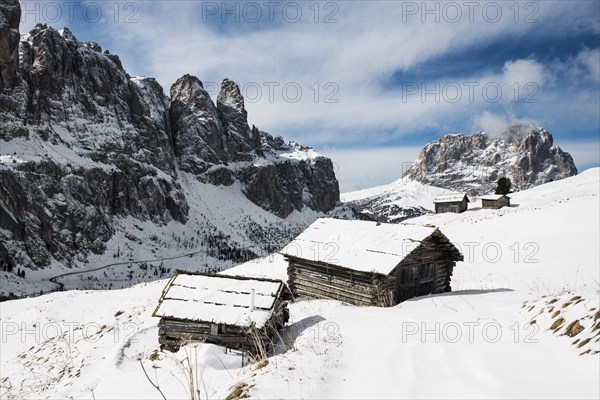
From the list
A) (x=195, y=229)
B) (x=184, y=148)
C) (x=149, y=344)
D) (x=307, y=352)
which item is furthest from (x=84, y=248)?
(x=307, y=352)

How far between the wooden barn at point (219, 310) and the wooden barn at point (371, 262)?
5690 mm

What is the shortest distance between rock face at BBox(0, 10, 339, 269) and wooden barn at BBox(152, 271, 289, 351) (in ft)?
254

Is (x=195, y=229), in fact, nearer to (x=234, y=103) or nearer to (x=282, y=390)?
(x=234, y=103)

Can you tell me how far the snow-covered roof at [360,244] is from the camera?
19312 mm

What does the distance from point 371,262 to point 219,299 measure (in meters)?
7.99

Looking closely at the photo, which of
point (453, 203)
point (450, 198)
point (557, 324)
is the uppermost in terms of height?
point (450, 198)

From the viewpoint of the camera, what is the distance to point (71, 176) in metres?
95.6

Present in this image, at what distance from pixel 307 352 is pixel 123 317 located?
54.9ft

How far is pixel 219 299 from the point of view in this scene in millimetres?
14812

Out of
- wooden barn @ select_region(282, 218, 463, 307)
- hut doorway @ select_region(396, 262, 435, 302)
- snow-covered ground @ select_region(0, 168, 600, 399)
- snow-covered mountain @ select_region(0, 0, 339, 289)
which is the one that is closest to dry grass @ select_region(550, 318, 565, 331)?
snow-covered ground @ select_region(0, 168, 600, 399)

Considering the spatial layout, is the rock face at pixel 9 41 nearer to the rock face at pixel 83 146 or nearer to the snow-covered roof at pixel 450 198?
the rock face at pixel 83 146

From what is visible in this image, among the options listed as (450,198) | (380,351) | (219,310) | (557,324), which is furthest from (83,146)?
(557,324)

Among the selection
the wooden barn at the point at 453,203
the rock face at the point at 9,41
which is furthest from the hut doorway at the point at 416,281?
the rock face at the point at 9,41

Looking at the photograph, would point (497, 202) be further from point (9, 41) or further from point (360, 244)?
point (9, 41)
